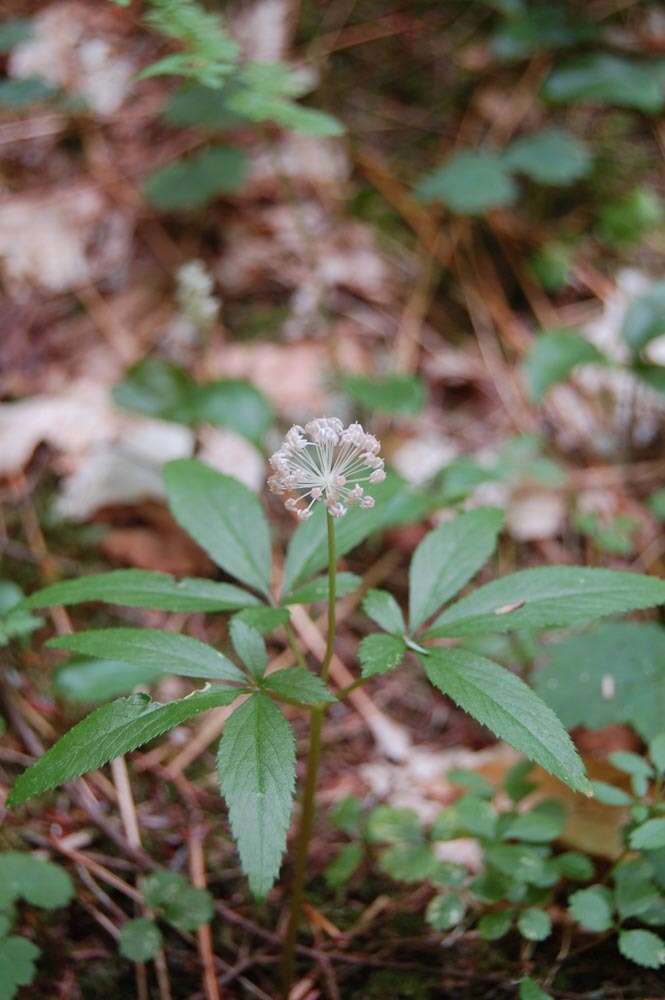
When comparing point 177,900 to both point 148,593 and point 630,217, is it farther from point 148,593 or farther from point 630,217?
point 630,217

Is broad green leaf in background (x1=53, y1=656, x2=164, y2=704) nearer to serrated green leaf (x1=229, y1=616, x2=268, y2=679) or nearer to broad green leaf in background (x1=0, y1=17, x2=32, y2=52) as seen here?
serrated green leaf (x1=229, y1=616, x2=268, y2=679)

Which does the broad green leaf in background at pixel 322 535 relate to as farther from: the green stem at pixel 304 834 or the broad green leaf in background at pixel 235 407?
the broad green leaf in background at pixel 235 407

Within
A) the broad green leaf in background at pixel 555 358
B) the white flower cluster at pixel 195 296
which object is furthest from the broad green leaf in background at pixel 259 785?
the broad green leaf in background at pixel 555 358

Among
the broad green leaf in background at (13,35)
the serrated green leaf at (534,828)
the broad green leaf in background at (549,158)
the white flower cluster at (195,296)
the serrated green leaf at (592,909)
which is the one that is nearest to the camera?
the serrated green leaf at (592,909)

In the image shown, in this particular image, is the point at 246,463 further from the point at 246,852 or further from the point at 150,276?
the point at 246,852

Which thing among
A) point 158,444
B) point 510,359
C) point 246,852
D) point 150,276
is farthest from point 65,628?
point 510,359

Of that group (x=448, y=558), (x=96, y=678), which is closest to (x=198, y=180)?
(x=96, y=678)

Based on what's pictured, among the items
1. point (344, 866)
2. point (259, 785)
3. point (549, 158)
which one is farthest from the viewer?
point (549, 158)
